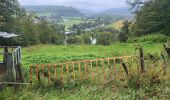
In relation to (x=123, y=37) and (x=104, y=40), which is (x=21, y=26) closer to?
(x=104, y=40)

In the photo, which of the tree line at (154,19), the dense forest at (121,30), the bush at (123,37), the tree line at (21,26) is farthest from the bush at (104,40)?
the tree line at (21,26)

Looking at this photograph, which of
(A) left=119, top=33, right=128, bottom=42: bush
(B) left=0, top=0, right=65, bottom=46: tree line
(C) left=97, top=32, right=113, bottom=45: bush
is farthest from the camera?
(B) left=0, top=0, right=65, bottom=46: tree line

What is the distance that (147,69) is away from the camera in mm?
11945

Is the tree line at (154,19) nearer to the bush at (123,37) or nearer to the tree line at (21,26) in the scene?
the bush at (123,37)

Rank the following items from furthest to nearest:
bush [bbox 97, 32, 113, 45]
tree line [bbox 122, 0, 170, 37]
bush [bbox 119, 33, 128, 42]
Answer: bush [bbox 119, 33, 128, 42] < bush [bbox 97, 32, 113, 45] < tree line [bbox 122, 0, 170, 37]

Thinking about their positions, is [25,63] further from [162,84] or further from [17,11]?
[17,11]

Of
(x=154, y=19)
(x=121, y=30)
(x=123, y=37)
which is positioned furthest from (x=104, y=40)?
(x=154, y=19)

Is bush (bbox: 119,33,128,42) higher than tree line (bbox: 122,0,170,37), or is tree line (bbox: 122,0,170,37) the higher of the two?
tree line (bbox: 122,0,170,37)

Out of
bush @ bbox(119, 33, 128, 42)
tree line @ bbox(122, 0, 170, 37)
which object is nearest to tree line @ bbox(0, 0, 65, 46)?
bush @ bbox(119, 33, 128, 42)

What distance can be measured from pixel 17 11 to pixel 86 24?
86.1 meters

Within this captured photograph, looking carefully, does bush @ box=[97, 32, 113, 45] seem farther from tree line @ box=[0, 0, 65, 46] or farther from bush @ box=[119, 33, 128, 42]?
tree line @ box=[0, 0, 65, 46]

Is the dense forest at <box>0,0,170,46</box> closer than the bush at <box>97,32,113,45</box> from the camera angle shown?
Yes

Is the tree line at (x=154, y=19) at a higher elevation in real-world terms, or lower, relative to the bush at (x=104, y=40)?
higher

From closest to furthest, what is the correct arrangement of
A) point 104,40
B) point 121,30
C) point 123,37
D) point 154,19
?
point 154,19 < point 104,40 < point 123,37 < point 121,30
